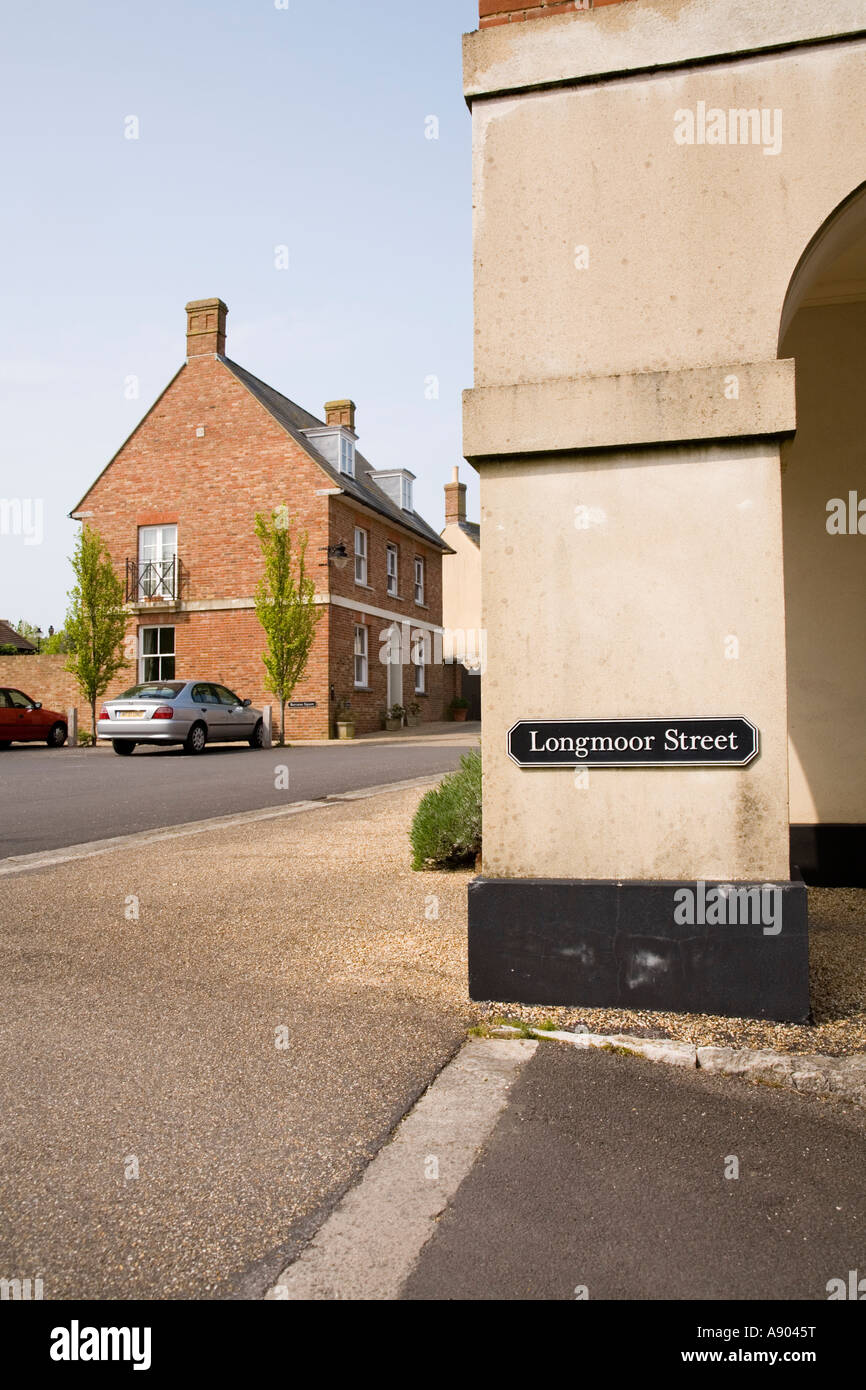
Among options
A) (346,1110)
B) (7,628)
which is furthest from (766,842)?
(7,628)

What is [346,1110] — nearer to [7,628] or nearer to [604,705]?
[604,705]

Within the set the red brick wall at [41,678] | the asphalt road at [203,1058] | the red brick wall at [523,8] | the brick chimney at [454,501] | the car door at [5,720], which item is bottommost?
the asphalt road at [203,1058]

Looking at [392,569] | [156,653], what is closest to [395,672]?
[392,569]

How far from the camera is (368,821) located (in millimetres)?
8688

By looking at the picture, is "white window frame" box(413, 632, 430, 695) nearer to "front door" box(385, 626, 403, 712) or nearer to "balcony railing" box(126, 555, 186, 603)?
"front door" box(385, 626, 403, 712)

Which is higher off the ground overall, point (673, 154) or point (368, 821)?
point (673, 154)

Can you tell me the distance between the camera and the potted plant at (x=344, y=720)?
2553cm

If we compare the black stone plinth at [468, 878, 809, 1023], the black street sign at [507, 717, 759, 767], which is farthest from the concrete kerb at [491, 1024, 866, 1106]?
the black street sign at [507, 717, 759, 767]

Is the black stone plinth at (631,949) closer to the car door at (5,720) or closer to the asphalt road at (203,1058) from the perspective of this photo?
the asphalt road at (203,1058)

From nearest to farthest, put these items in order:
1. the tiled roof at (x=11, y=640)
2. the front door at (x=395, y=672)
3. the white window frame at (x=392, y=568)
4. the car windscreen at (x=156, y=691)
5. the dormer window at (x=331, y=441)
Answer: the car windscreen at (x=156, y=691) → the dormer window at (x=331, y=441) → the front door at (x=395, y=672) → the white window frame at (x=392, y=568) → the tiled roof at (x=11, y=640)

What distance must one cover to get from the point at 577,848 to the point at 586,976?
45cm

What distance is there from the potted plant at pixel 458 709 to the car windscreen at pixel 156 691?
17963 mm

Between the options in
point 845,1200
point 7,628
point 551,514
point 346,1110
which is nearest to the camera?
point 845,1200

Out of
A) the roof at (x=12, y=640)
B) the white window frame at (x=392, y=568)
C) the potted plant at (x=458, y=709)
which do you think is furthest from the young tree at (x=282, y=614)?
the roof at (x=12, y=640)
